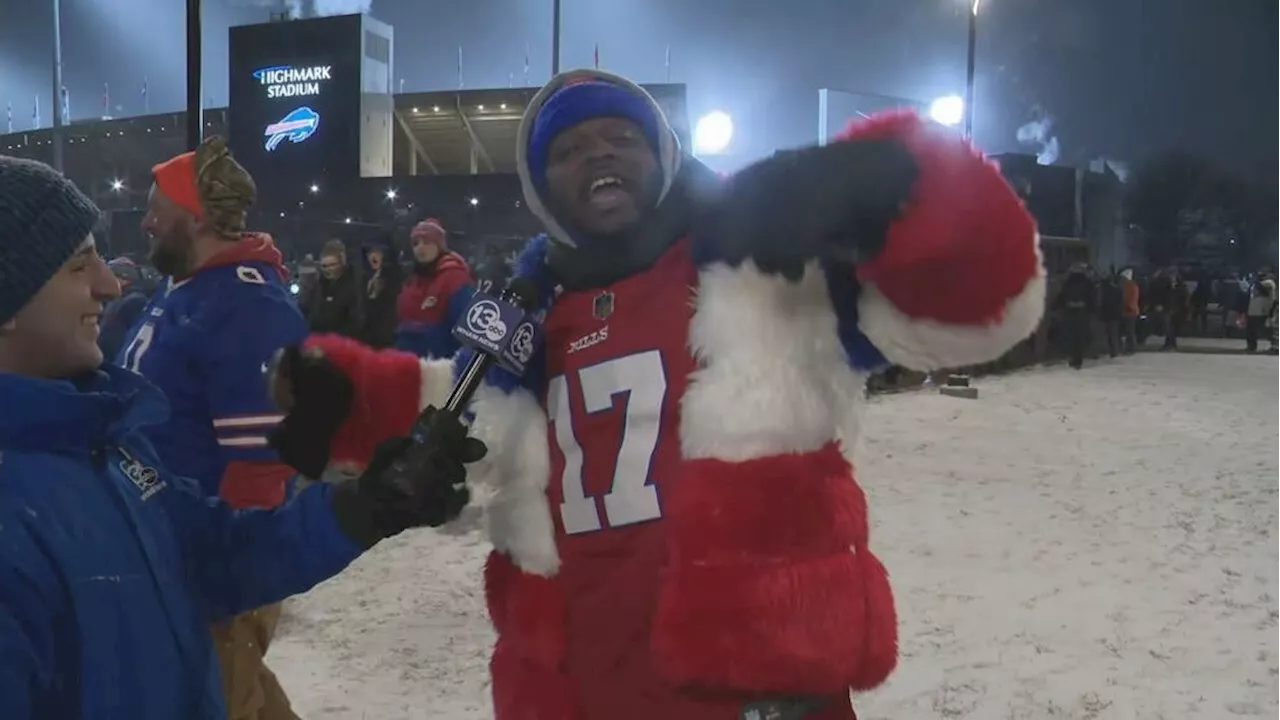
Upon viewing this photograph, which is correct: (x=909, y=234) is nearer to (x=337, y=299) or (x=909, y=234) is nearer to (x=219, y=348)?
(x=219, y=348)

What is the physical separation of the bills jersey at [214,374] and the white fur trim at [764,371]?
146 cm

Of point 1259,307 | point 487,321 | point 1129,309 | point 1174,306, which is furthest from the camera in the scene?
point 1174,306

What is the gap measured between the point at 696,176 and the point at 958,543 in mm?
4617

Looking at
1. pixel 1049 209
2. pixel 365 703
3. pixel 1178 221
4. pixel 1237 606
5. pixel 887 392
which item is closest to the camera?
pixel 365 703

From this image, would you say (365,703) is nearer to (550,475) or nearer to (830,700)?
(550,475)

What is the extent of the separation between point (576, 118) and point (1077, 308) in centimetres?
1646

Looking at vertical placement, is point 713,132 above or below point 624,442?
above

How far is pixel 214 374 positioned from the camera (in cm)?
279

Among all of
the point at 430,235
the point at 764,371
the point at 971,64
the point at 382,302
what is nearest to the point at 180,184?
the point at 764,371

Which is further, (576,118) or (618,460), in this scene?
(576,118)

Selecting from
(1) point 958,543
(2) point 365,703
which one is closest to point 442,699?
(2) point 365,703

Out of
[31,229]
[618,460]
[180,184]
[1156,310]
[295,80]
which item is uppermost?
[295,80]

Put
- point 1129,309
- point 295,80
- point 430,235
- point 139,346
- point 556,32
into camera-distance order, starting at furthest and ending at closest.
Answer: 1. point 295,80
2. point 1129,309
3. point 556,32
4. point 430,235
5. point 139,346

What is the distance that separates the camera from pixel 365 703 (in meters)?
3.90
